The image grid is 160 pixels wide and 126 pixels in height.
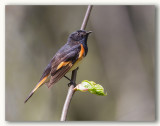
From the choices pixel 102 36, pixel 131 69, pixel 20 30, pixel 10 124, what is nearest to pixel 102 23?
pixel 102 36

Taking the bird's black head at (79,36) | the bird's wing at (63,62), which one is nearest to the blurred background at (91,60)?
the bird's black head at (79,36)

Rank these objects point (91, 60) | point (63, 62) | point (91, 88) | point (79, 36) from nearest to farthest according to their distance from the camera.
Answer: point (91, 88)
point (63, 62)
point (79, 36)
point (91, 60)

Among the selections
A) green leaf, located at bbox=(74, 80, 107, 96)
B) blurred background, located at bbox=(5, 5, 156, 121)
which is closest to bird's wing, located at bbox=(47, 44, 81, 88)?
blurred background, located at bbox=(5, 5, 156, 121)

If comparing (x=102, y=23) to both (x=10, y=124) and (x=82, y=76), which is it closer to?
(x=82, y=76)

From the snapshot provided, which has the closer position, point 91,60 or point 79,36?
point 79,36

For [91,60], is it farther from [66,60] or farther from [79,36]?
[66,60]

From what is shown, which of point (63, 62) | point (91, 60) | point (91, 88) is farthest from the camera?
point (91, 60)

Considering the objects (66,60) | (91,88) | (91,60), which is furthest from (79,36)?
(91,60)
